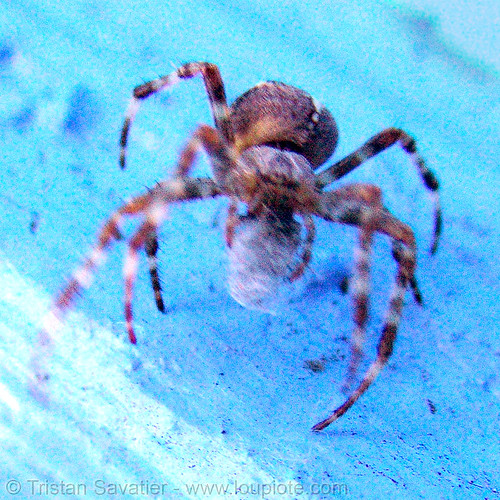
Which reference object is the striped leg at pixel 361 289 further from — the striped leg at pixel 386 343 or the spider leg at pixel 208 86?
the spider leg at pixel 208 86

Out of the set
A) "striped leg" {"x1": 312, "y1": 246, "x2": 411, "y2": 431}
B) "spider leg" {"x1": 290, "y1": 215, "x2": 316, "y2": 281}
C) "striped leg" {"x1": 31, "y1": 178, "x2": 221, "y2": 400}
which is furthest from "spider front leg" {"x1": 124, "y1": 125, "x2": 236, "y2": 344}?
"striped leg" {"x1": 312, "y1": 246, "x2": 411, "y2": 431}

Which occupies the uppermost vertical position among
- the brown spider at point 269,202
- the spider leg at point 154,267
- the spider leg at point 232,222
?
the brown spider at point 269,202

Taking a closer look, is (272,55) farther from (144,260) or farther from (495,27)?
(144,260)

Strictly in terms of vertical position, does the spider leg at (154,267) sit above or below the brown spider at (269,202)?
below

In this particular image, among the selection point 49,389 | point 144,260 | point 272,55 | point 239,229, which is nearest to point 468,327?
point 239,229

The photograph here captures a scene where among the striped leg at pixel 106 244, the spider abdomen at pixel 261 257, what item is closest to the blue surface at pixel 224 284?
the striped leg at pixel 106 244

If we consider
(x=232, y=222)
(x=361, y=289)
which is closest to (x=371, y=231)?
(x=361, y=289)

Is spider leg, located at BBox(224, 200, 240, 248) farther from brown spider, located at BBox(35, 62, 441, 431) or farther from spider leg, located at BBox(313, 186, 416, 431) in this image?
spider leg, located at BBox(313, 186, 416, 431)

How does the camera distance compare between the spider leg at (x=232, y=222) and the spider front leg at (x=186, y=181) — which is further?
the spider leg at (x=232, y=222)

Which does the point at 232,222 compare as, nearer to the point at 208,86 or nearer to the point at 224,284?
the point at 224,284
